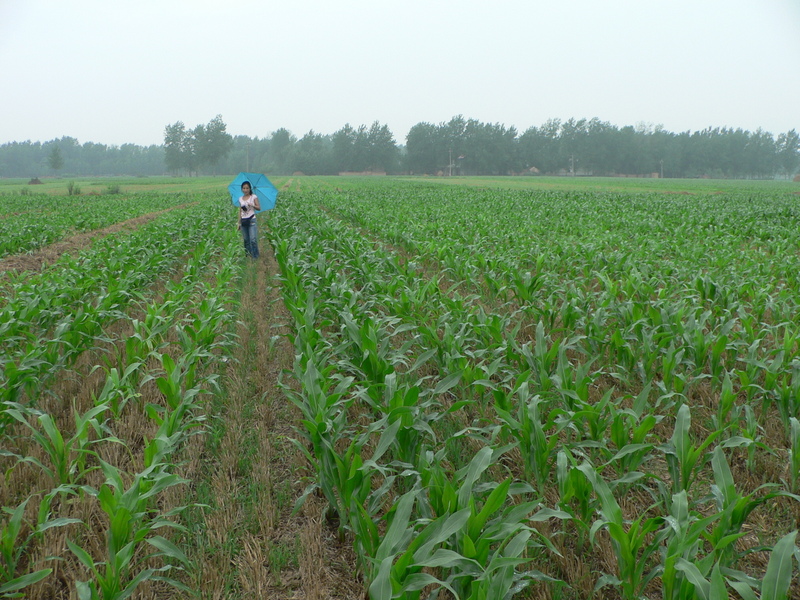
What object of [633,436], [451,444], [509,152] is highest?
[509,152]

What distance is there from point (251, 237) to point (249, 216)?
1.90 feet

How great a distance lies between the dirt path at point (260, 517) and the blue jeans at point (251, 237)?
629cm

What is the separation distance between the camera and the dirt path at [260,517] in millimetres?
2234

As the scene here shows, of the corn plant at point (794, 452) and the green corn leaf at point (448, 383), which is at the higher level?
A: the green corn leaf at point (448, 383)

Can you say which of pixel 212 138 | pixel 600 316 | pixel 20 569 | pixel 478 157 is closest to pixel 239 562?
pixel 20 569

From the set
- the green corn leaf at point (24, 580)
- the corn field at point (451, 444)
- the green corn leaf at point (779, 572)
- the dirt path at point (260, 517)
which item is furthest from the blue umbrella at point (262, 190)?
the green corn leaf at point (779, 572)

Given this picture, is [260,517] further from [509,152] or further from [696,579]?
[509,152]

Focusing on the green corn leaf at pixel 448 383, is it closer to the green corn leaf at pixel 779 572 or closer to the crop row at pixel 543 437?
the crop row at pixel 543 437

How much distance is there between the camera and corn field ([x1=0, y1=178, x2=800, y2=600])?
6.49ft

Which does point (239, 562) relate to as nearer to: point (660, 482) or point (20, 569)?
point (20, 569)

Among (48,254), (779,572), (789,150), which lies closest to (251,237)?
(48,254)

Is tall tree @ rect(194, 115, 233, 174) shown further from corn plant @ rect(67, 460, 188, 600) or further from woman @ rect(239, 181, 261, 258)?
corn plant @ rect(67, 460, 188, 600)

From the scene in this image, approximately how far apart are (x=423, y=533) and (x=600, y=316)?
3.42 m

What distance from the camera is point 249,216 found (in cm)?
976
